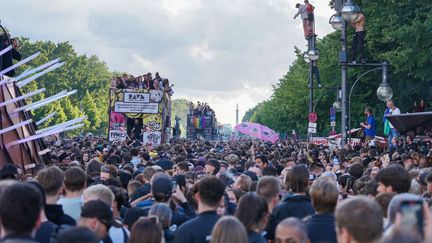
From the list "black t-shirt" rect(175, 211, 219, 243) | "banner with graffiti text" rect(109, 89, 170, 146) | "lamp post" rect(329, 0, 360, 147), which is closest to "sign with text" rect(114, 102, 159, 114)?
"banner with graffiti text" rect(109, 89, 170, 146)

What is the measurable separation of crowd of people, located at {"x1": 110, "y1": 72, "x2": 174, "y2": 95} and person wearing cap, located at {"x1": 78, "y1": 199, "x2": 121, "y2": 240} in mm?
31315

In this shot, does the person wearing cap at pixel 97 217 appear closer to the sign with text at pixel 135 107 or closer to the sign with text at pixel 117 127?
the sign with text at pixel 117 127

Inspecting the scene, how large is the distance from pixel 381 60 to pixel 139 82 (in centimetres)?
1141

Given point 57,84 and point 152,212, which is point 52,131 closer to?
point 152,212

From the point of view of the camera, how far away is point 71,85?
12044 centimetres

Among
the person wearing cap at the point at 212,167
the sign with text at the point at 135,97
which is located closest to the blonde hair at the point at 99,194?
the person wearing cap at the point at 212,167

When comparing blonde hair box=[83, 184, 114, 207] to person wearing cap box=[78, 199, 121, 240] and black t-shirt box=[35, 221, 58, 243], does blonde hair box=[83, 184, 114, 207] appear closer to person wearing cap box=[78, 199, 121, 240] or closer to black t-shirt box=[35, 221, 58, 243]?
person wearing cap box=[78, 199, 121, 240]

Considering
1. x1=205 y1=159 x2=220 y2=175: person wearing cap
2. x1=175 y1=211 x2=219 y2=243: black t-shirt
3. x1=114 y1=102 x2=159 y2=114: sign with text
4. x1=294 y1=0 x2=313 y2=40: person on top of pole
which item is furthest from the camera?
x1=114 y1=102 x2=159 y2=114: sign with text

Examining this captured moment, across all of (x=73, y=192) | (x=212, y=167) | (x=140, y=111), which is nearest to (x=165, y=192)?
(x=73, y=192)

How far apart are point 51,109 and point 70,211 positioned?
82.7m

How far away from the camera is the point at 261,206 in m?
7.08

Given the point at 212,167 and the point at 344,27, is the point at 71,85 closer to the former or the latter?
the point at 344,27

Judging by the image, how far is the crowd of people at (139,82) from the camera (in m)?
38.3

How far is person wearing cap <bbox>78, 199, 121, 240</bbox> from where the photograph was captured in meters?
6.98
